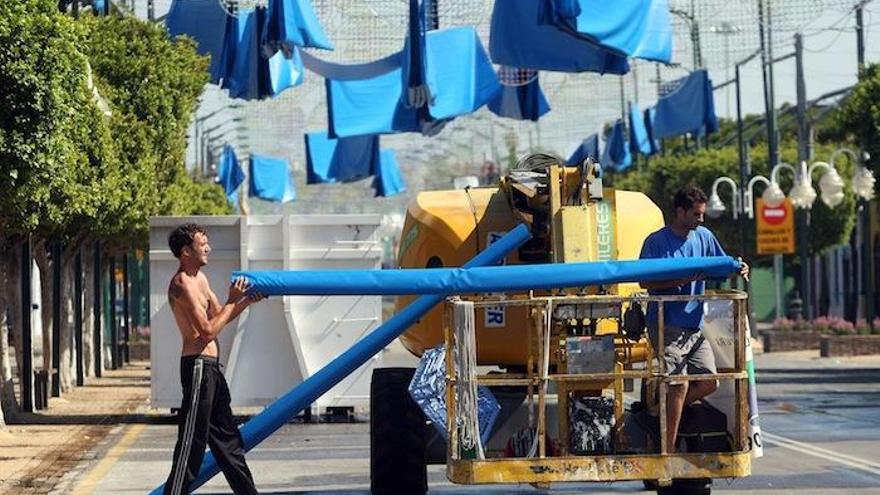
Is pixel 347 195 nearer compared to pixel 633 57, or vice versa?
pixel 633 57

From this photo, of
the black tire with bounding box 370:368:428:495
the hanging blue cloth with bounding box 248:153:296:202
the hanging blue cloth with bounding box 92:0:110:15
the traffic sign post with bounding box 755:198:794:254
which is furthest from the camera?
the hanging blue cloth with bounding box 248:153:296:202

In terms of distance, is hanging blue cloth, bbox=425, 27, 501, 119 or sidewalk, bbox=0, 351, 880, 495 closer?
sidewalk, bbox=0, 351, 880, 495

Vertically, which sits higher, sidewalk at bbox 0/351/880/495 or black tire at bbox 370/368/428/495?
black tire at bbox 370/368/428/495

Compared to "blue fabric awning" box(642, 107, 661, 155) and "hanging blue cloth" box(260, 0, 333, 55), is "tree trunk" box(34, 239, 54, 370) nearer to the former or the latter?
"hanging blue cloth" box(260, 0, 333, 55)

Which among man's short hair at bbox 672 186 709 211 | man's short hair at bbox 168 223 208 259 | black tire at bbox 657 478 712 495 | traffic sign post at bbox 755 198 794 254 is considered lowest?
black tire at bbox 657 478 712 495

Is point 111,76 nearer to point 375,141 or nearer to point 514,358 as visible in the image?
point 514,358

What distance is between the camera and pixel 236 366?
25.1 meters

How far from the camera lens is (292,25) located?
3159cm

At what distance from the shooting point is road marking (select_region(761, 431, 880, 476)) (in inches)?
707

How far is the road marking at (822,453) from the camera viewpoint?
18.0 m

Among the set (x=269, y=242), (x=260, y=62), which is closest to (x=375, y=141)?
(x=260, y=62)

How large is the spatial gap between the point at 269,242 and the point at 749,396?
13842 mm

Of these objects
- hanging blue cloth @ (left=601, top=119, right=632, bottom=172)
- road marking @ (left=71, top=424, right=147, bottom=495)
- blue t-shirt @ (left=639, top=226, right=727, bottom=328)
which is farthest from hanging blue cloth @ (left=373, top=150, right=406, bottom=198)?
blue t-shirt @ (left=639, top=226, right=727, bottom=328)

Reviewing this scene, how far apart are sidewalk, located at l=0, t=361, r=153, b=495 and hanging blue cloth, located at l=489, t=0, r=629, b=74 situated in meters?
7.83
